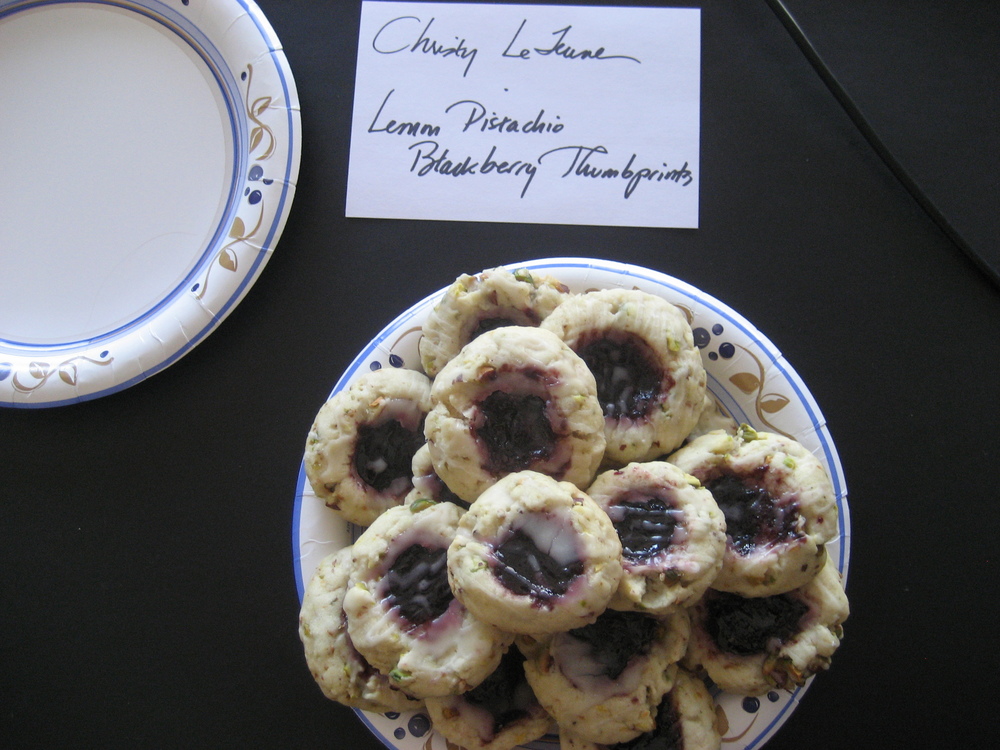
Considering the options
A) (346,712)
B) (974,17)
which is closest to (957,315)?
(974,17)

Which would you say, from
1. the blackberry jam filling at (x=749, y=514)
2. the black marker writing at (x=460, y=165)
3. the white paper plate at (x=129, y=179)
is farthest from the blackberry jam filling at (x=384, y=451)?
the black marker writing at (x=460, y=165)

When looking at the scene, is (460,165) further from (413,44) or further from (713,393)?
(713,393)

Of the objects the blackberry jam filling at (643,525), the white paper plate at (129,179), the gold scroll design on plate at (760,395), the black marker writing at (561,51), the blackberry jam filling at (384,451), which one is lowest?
the blackberry jam filling at (643,525)

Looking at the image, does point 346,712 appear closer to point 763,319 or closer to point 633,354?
point 633,354

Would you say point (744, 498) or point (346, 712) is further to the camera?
point (346, 712)

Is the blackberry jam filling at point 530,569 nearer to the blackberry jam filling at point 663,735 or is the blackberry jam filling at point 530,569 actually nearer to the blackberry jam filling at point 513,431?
the blackberry jam filling at point 513,431

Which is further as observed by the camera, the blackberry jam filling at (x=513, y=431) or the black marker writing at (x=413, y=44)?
the black marker writing at (x=413, y=44)
